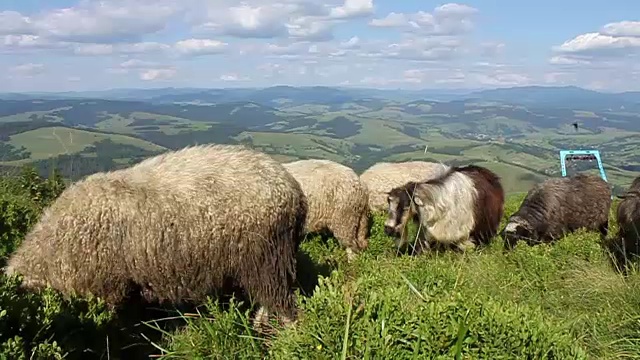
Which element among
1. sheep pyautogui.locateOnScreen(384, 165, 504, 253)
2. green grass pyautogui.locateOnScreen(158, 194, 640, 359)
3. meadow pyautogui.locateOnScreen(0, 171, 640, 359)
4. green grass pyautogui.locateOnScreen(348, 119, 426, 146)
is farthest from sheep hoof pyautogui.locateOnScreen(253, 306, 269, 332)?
green grass pyautogui.locateOnScreen(348, 119, 426, 146)

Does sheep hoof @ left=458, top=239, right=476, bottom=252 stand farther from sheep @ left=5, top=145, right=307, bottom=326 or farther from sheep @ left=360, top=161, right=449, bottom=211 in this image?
sheep @ left=5, top=145, right=307, bottom=326

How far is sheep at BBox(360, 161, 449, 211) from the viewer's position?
43.2ft

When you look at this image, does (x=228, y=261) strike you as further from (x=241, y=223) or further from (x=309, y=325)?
(x=309, y=325)

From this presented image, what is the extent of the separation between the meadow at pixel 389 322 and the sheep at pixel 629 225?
3.28ft

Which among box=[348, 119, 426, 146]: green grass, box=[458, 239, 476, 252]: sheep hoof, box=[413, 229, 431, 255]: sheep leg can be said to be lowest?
box=[348, 119, 426, 146]: green grass

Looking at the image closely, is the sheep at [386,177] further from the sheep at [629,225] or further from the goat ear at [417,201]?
the sheep at [629,225]

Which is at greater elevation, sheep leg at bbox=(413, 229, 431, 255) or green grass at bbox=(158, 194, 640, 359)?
green grass at bbox=(158, 194, 640, 359)

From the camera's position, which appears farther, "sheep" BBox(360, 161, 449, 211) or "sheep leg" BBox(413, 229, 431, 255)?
"sheep" BBox(360, 161, 449, 211)

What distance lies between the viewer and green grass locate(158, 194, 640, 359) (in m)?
3.61

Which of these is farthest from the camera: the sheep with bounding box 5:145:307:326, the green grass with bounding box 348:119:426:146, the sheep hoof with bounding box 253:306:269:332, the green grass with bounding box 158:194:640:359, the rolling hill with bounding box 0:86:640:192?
the green grass with bounding box 348:119:426:146

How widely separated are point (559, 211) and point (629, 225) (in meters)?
2.99

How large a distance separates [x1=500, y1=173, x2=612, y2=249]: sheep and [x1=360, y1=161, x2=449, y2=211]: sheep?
2625mm

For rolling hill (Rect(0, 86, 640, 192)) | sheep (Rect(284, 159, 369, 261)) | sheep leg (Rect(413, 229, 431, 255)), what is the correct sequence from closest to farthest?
sheep leg (Rect(413, 229, 431, 255)) < sheep (Rect(284, 159, 369, 261)) < rolling hill (Rect(0, 86, 640, 192))

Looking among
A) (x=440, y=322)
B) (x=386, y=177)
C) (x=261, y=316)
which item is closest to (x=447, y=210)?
(x=386, y=177)
